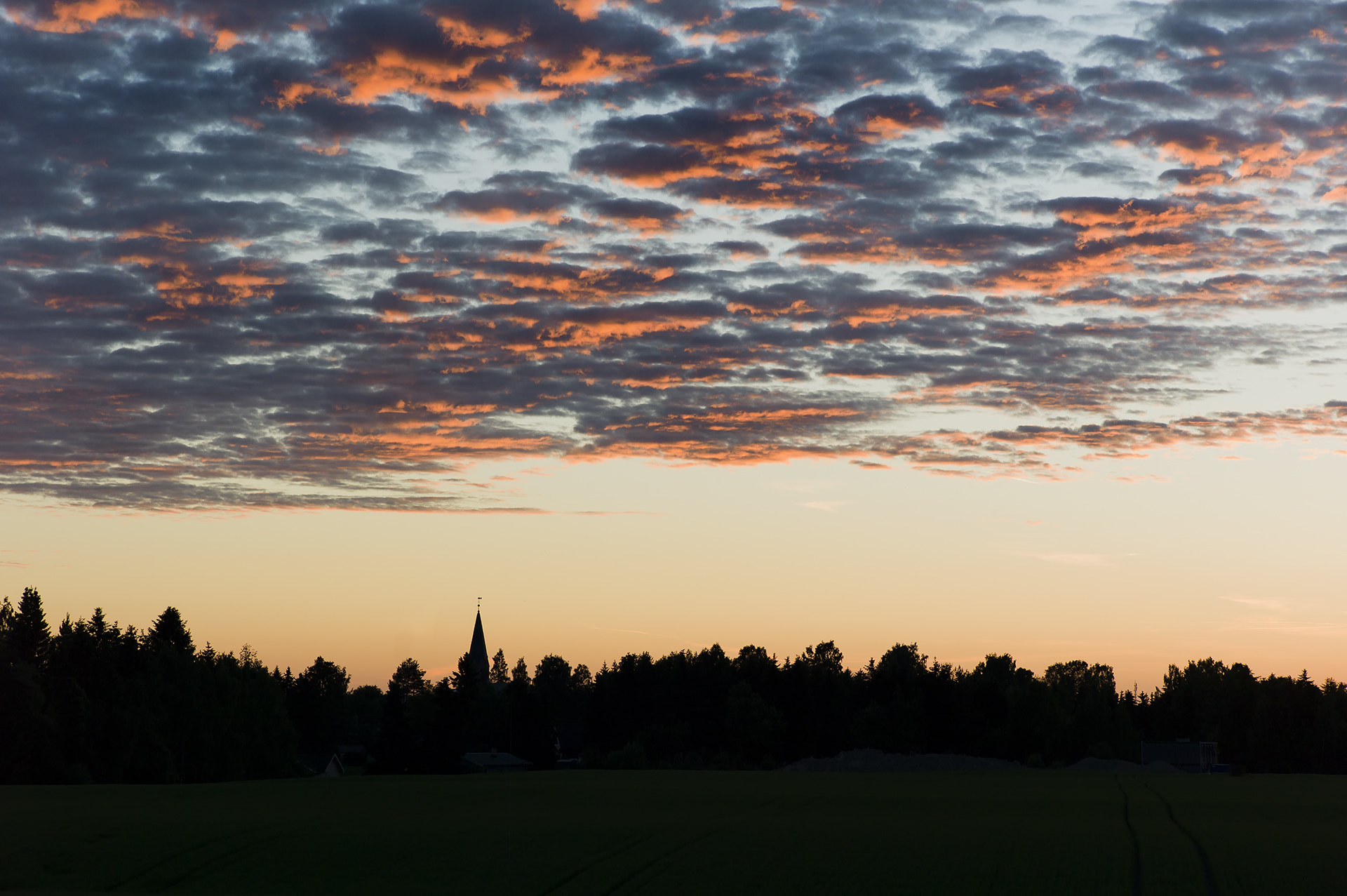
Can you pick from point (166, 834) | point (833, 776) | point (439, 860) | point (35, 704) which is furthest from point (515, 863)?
point (35, 704)

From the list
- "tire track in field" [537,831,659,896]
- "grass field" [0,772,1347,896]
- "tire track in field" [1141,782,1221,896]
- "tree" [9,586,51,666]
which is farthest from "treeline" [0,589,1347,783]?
"tire track in field" [1141,782,1221,896]

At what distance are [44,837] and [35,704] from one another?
2471 inches

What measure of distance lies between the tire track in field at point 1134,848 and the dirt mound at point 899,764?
4969cm

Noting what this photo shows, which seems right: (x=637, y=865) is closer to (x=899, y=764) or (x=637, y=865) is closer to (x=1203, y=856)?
(x=1203, y=856)

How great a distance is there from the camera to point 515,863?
172 ft

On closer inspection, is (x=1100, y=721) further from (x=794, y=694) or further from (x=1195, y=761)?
(x=794, y=694)

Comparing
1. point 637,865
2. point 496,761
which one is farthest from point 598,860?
point 496,761

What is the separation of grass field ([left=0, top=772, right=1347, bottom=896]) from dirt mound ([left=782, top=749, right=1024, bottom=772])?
5207 cm

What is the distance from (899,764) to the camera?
140m

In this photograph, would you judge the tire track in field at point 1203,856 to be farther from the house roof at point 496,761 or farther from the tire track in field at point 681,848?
the house roof at point 496,761

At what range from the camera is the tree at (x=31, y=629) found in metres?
136

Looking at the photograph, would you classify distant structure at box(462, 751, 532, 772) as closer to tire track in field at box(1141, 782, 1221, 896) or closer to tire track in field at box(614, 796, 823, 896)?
tire track in field at box(614, 796, 823, 896)

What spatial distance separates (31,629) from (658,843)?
10492 cm

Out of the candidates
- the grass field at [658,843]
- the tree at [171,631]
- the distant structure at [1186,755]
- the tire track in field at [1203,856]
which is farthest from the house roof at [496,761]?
the tire track in field at [1203,856]
